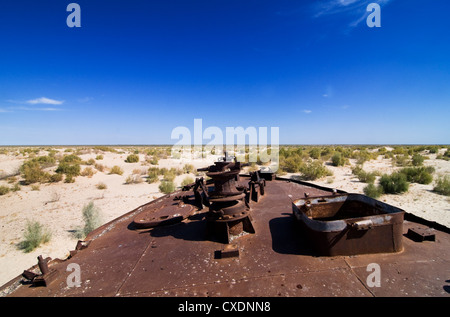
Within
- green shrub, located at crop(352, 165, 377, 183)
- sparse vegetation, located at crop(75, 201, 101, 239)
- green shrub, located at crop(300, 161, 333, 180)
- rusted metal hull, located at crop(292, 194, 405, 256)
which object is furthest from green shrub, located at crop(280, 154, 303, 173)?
rusted metal hull, located at crop(292, 194, 405, 256)

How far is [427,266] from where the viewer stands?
190 centimetres

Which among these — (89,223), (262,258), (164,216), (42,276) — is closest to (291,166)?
(89,223)

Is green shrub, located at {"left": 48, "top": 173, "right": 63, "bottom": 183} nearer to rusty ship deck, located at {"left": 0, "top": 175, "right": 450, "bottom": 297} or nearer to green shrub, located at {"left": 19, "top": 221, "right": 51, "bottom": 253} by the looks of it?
green shrub, located at {"left": 19, "top": 221, "right": 51, "bottom": 253}

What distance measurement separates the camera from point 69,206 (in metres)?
10.2

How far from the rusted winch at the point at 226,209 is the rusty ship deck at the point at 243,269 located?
13cm

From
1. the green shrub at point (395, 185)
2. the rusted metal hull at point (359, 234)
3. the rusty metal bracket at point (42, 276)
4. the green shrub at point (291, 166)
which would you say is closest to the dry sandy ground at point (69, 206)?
the green shrub at point (395, 185)

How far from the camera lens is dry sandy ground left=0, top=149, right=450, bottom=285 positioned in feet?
20.7

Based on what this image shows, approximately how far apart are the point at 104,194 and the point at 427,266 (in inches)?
549

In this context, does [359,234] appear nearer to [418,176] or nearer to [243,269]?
[243,269]

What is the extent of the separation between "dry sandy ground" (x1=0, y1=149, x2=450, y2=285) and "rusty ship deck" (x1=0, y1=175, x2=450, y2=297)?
16.8 feet

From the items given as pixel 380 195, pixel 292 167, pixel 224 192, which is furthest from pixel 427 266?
pixel 292 167

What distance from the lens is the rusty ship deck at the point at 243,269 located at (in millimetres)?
1726
